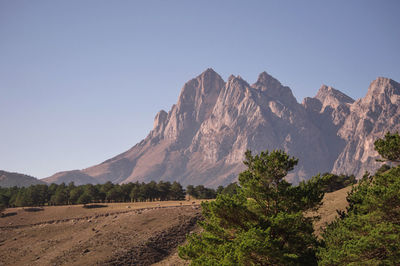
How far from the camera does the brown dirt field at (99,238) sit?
61812 mm

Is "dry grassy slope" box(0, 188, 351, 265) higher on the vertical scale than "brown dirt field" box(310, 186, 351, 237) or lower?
lower

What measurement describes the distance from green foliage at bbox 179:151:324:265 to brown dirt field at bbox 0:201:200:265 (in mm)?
34922

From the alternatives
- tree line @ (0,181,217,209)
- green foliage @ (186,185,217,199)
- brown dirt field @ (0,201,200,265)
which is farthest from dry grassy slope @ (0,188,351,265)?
green foliage @ (186,185,217,199)

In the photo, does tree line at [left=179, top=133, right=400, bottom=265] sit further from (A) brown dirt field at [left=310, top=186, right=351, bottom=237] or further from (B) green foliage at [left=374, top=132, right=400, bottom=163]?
(A) brown dirt field at [left=310, top=186, right=351, bottom=237]

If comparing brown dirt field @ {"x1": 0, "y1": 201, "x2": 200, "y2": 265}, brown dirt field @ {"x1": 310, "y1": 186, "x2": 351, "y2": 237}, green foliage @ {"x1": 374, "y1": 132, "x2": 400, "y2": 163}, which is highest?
green foliage @ {"x1": 374, "y1": 132, "x2": 400, "y2": 163}

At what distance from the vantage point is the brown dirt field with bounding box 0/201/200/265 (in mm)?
61812

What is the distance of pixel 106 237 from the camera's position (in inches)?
2781

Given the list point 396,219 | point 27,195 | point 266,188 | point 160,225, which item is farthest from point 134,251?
point 27,195

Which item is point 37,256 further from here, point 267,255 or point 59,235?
point 267,255

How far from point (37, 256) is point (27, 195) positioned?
75.1 m

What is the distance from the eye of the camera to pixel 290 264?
25500 millimetres

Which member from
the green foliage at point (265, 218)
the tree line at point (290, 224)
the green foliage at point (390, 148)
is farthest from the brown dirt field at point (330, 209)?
the green foliage at point (390, 148)

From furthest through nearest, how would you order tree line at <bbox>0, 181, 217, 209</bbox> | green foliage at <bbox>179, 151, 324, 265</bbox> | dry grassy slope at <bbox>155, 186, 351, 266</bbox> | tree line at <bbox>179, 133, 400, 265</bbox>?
tree line at <bbox>0, 181, 217, 209</bbox> < dry grassy slope at <bbox>155, 186, 351, 266</bbox> < green foliage at <bbox>179, 151, 324, 265</bbox> < tree line at <bbox>179, 133, 400, 265</bbox>

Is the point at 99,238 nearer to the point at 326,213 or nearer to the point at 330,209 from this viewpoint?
the point at 326,213
